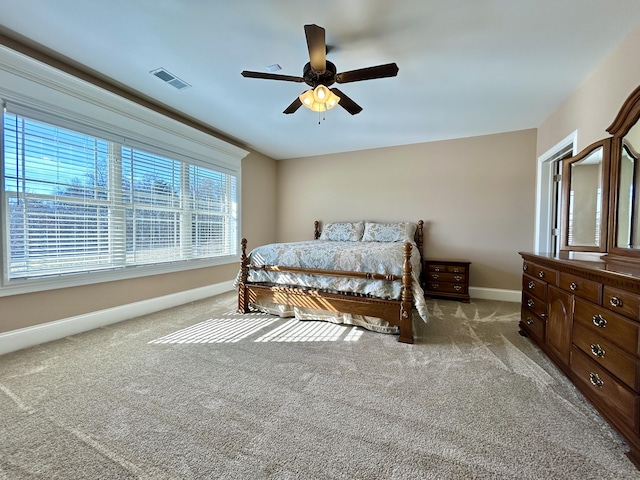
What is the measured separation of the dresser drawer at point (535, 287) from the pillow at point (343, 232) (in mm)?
2409

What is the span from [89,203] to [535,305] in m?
4.36

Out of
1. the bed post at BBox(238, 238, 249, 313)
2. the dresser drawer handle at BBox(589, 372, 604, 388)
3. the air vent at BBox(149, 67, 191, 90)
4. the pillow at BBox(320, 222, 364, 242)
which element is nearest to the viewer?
the dresser drawer handle at BBox(589, 372, 604, 388)

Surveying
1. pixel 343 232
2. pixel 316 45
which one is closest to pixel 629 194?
pixel 316 45

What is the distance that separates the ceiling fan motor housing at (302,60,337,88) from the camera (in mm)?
2080

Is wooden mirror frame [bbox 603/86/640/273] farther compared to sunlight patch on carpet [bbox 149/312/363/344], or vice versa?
sunlight patch on carpet [bbox 149/312/363/344]

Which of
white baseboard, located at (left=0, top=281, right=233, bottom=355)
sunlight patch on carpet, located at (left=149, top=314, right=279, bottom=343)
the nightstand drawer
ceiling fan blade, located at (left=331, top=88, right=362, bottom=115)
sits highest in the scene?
ceiling fan blade, located at (left=331, top=88, right=362, bottom=115)

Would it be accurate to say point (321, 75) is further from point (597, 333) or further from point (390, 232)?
point (390, 232)

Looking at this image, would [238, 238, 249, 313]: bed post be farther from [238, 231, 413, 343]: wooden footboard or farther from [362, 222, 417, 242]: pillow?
[362, 222, 417, 242]: pillow

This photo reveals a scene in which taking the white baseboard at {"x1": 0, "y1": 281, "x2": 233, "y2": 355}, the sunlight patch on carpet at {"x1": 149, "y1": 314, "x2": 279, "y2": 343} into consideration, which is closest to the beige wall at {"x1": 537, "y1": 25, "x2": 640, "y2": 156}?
the sunlight patch on carpet at {"x1": 149, "y1": 314, "x2": 279, "y2": 343}

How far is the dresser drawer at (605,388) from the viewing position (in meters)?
1.23

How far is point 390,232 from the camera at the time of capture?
14.1 feet

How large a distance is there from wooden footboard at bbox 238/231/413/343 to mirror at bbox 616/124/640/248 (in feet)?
4.71

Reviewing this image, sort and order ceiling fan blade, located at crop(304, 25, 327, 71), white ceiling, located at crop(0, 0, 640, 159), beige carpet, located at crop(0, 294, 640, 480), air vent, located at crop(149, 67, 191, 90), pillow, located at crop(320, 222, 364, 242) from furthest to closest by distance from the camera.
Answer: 1. pillow, located at crop(320, 222, 364, 242)
2. air vent, located at crop(149, 67, 191, 90)
3. white ceiling, located at crop(0, 0, 640, 159)
4. ceiling fan blade, located at crop(304, 25, 327, 71)
5. beige carpet, located at crop(0, 294, 640, 480)

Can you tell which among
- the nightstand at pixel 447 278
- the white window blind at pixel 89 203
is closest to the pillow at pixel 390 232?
the nightstand at pixel 447 278
